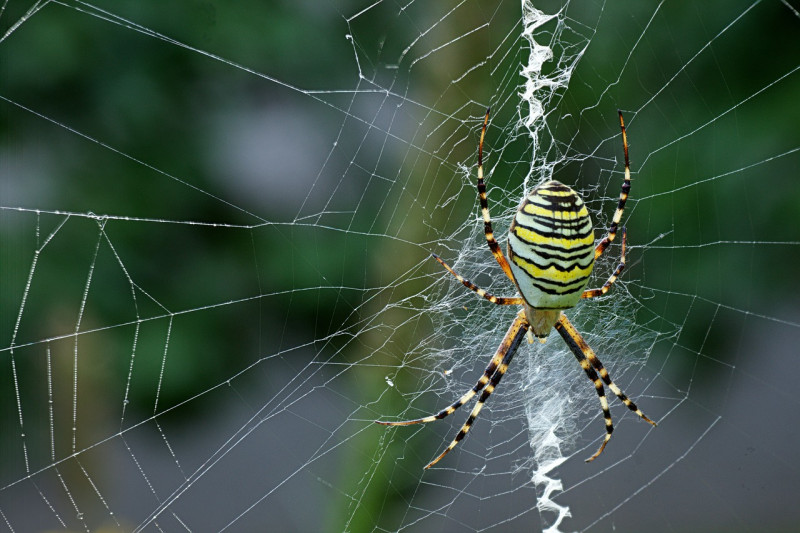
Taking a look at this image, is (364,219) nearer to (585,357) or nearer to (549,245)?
(585,357)

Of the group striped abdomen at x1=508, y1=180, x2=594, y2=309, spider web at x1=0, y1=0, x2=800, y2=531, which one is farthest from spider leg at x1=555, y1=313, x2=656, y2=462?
striped abdomen at x1=508, y1=180, x2=594, y2=309

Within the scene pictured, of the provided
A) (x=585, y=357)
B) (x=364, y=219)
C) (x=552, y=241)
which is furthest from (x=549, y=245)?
(x=364, y=219)

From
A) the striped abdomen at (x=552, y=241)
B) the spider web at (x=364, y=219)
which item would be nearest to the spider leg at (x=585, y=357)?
the spider web at (x=364, y=219)

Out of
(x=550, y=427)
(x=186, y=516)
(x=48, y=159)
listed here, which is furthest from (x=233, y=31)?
(x=186, y=516)

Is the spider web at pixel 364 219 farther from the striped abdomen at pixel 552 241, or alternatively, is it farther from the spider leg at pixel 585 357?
the striped abdomen at pixel 552 241

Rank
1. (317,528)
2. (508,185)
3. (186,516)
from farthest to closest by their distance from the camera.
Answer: (186,516)
(317,528)
(508,185)

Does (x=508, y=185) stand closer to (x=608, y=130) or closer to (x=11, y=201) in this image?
(x=608, y=130)
